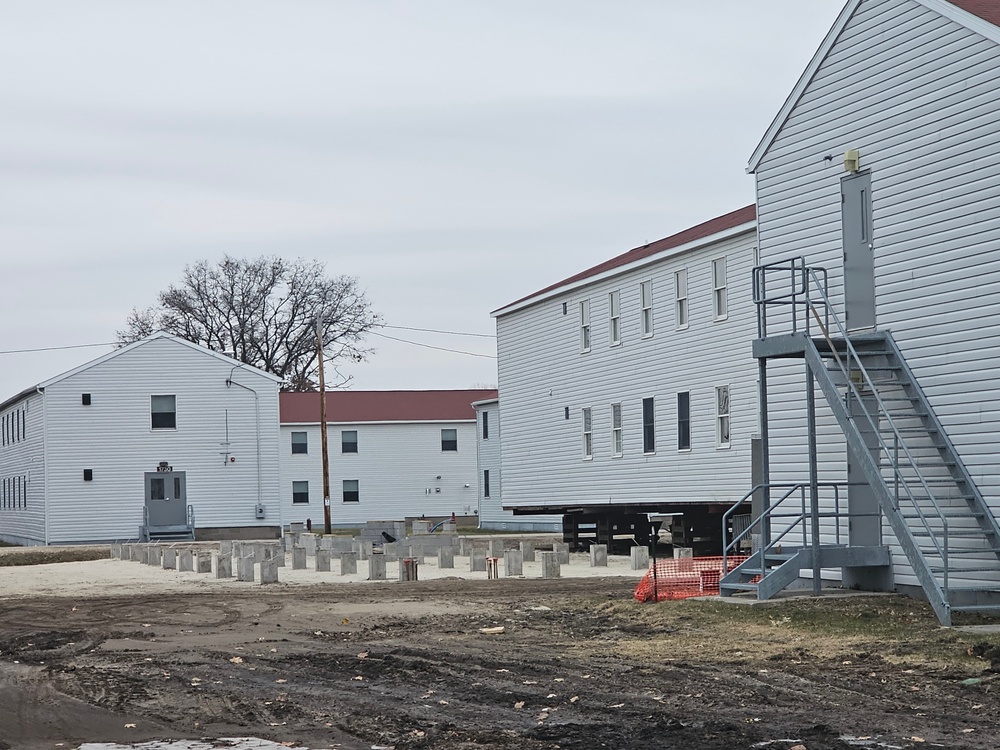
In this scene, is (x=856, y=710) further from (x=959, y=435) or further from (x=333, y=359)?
(x=333, y=359)

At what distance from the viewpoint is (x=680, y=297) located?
3419 centimetres

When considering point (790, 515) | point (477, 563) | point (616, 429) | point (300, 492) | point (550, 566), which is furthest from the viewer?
point (300, 492)

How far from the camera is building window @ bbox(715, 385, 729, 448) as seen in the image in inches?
1273

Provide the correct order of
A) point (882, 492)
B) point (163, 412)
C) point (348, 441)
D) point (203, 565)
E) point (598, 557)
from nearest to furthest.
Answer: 1. point (882, 492)
2. point (598, 557)
3. point (203, 565)
4. point (163, 412)
5. point (348, 441)

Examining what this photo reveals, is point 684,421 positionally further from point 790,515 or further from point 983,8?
point 983,8

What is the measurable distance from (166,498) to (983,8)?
138ft

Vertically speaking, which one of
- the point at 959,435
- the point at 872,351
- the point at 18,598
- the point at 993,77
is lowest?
the point at 18,598

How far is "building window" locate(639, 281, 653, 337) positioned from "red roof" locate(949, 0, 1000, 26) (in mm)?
17253

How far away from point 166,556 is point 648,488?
12.1 meters

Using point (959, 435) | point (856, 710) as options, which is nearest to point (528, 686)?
point (856, 710)

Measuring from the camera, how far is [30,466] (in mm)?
56562

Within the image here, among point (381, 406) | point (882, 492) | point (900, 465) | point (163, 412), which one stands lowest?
point (882, 492)

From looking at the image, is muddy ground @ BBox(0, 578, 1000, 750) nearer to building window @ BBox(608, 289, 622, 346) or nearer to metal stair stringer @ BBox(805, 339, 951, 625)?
metal stair stringer @ BBox(805, 339, 951, 625)

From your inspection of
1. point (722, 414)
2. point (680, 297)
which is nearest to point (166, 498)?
point (680, 297)
